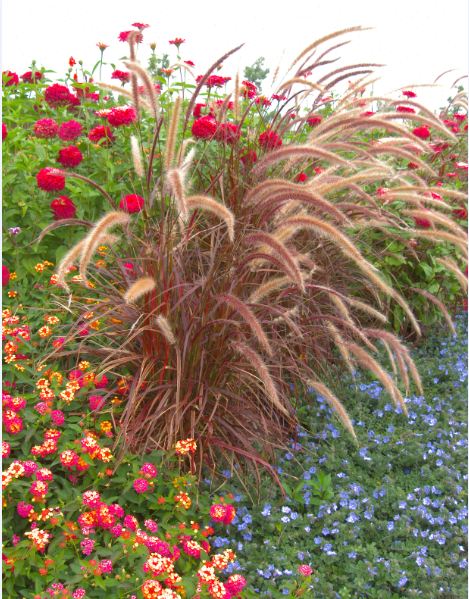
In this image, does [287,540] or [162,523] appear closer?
[162,523]

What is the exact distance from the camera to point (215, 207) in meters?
2.37

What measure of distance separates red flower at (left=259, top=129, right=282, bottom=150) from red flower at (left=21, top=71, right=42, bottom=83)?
2201mm

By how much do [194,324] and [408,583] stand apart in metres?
1.38

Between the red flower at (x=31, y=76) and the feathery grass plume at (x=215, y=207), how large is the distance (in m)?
3.09

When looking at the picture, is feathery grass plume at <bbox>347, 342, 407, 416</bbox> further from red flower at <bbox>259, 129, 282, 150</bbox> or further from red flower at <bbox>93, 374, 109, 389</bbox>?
red flower at <bbox>259, 129, 282, 150</bbox>

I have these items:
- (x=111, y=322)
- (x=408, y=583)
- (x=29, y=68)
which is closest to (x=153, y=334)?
(x=111, y=322)

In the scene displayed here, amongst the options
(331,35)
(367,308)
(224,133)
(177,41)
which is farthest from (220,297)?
(177,41)

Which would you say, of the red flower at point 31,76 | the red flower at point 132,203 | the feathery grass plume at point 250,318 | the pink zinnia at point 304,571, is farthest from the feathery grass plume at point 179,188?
the red flower at point 31,76

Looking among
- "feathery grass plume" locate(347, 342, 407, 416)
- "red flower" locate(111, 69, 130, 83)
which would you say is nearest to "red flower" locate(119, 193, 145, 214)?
"feathery grass plume" locate(347, 342, 407, 416)

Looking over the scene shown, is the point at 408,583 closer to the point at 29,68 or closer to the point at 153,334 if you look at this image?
the point at 153,334

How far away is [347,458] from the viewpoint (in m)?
3.38

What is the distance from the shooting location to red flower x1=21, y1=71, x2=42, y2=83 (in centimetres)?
500

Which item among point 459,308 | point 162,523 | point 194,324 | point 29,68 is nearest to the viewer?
point 162,523

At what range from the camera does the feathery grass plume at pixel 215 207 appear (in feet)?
7.43
